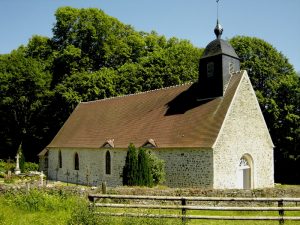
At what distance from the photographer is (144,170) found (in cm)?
2281

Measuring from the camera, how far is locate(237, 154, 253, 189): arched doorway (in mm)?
23933

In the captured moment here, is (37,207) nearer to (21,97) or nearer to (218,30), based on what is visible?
(218,30)

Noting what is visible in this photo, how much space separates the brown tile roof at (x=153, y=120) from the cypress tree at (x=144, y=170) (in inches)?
77.5

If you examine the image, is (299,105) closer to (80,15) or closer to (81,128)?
(81,128)

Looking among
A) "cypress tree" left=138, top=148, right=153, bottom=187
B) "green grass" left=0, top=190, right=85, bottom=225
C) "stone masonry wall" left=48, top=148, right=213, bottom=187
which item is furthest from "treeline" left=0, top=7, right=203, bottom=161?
"green grass" left=0, top=190, right=85, bottom=225

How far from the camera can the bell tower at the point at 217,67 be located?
24.5 metres

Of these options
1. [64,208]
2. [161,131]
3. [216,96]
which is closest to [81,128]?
[161,131]

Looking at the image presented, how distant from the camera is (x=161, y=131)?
2562cm

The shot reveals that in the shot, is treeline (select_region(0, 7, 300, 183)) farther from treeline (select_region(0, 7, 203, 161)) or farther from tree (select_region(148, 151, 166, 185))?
tree (select_region(148, 151, 166, 185))

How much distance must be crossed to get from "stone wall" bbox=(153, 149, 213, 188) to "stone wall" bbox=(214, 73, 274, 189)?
480 mm

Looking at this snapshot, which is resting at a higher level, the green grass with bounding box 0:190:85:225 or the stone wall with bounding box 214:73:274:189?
the stone wall with bounding box 214:73:274:189

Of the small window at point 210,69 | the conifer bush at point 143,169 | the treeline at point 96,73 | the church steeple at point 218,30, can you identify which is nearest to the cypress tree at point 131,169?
the conifer bush at point 143,169

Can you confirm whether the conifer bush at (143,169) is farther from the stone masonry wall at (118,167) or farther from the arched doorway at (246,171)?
the arched doorway at (246,171)

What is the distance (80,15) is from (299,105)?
26439 mm
